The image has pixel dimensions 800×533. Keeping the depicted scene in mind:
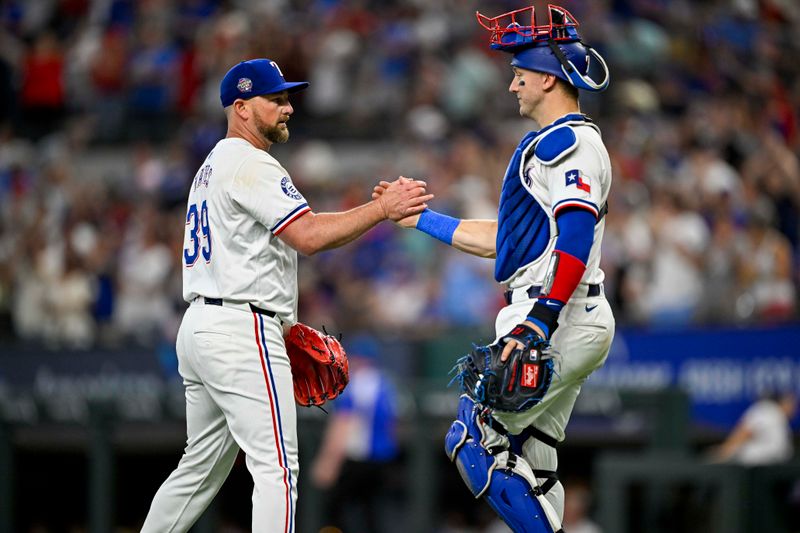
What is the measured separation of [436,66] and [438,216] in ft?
28.3

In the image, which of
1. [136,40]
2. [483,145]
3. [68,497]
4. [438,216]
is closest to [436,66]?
[483,145]

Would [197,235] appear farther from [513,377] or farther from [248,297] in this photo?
[513,377]

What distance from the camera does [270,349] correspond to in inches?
215

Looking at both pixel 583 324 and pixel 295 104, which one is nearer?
pixel 583 324

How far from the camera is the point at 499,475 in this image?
5301 mm

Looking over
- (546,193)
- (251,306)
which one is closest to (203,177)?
(251,306)

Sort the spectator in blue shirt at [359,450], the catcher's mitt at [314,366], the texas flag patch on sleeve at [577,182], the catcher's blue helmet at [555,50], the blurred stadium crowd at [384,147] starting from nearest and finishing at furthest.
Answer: the texas flag patch on sleeve at [577,182] → the catcher's blue helmet at [555,50] → the catcher's mitt at [314,366] → the spectator in blue shirt at [359,450] → the blurred stadium crowd at [384,147]

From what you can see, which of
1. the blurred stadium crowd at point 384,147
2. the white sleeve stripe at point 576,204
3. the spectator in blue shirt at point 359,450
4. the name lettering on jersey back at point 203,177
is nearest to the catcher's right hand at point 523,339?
the white sleeve stripe at point 576,204

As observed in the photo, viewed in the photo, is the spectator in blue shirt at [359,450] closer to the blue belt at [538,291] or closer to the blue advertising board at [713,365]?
the blue advertising board at [713,365]

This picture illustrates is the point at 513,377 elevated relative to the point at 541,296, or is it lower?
lower

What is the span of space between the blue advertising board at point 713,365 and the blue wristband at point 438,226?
495 centimetres

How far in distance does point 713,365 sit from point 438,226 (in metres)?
5.34

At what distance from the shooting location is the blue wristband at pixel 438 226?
5738mm

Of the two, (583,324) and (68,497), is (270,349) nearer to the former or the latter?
(583,324)
